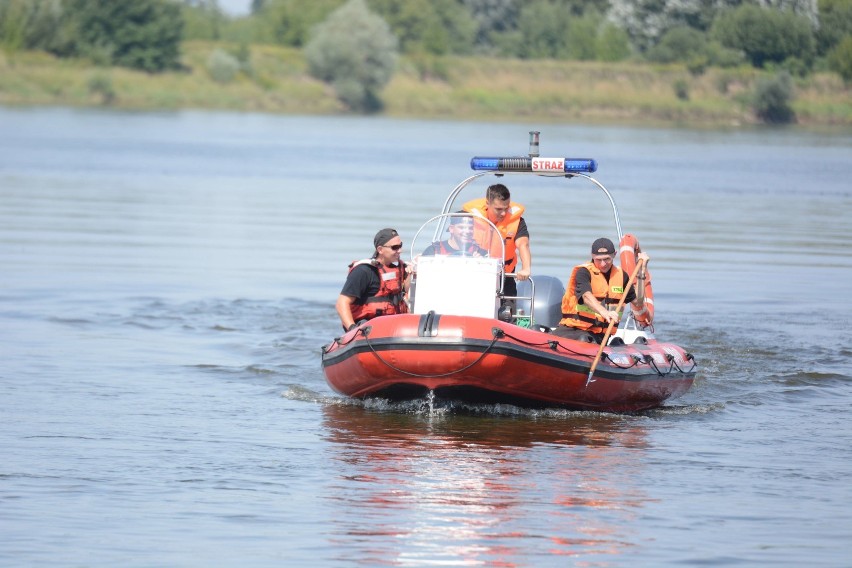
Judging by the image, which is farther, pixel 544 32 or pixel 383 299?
pixel 544 32

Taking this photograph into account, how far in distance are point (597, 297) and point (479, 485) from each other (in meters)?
2.63

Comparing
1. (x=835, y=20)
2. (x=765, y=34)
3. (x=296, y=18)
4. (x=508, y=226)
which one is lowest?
(x=508, y=226)

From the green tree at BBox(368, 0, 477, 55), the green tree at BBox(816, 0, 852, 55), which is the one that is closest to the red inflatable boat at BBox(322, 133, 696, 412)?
the green tree at BBox(816, 0, 852, 55)

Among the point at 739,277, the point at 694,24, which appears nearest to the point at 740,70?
the point at 694,24

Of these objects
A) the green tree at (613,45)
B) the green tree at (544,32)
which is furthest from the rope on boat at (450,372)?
the green tree at (544,32)

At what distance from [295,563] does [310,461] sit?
1.90m

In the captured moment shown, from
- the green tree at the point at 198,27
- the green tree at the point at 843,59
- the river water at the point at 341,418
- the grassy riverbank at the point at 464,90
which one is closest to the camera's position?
the river water at the point at 341,418

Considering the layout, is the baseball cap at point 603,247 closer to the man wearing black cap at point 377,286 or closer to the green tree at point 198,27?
the man wearing black cap at point 377,286

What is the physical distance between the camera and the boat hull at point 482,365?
8.86 meters

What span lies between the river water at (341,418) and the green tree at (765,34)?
106 ft

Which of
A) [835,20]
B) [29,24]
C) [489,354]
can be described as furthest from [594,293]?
[29,24]

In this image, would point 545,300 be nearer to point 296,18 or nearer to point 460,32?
point 296,18

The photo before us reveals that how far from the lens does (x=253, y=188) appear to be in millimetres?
27078

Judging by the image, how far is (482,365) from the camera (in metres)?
8.90
